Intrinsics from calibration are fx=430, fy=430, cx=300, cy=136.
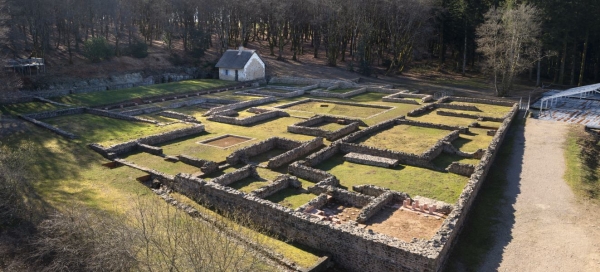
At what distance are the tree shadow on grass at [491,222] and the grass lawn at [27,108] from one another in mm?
32604

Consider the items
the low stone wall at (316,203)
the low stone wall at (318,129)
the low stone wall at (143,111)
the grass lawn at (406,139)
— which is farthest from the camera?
the low stone wall at (143,111)

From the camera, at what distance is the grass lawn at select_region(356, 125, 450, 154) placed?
2698 centimetres

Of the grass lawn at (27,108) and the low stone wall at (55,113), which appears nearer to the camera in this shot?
the low stone wall at (55,113)

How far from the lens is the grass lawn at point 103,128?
2788 cm

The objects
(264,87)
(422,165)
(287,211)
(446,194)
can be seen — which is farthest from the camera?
(264,87)

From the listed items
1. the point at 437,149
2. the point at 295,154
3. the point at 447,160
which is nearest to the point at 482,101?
the point at 437,149

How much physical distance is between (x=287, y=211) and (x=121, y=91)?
33.1 metres

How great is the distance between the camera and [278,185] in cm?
2000

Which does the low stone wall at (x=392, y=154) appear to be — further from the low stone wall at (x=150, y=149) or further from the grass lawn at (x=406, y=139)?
the low stone wall at (x=150, y=149)

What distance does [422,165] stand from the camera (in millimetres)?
23406

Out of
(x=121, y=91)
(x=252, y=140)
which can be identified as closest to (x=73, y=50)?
(x=121, y=91)

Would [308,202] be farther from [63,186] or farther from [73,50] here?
[73,50]

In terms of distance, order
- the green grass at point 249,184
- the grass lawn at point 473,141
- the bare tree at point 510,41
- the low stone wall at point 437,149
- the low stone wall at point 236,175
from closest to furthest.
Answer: the low stone wall at point 236,175, the green grass at point 249,184, the low stone wall at point 437,149, the grass lawn at point 473,141, the bare tree at point 510,41

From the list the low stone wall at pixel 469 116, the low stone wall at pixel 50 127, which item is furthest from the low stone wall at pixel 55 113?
the low stone wall at pixel 469 116
